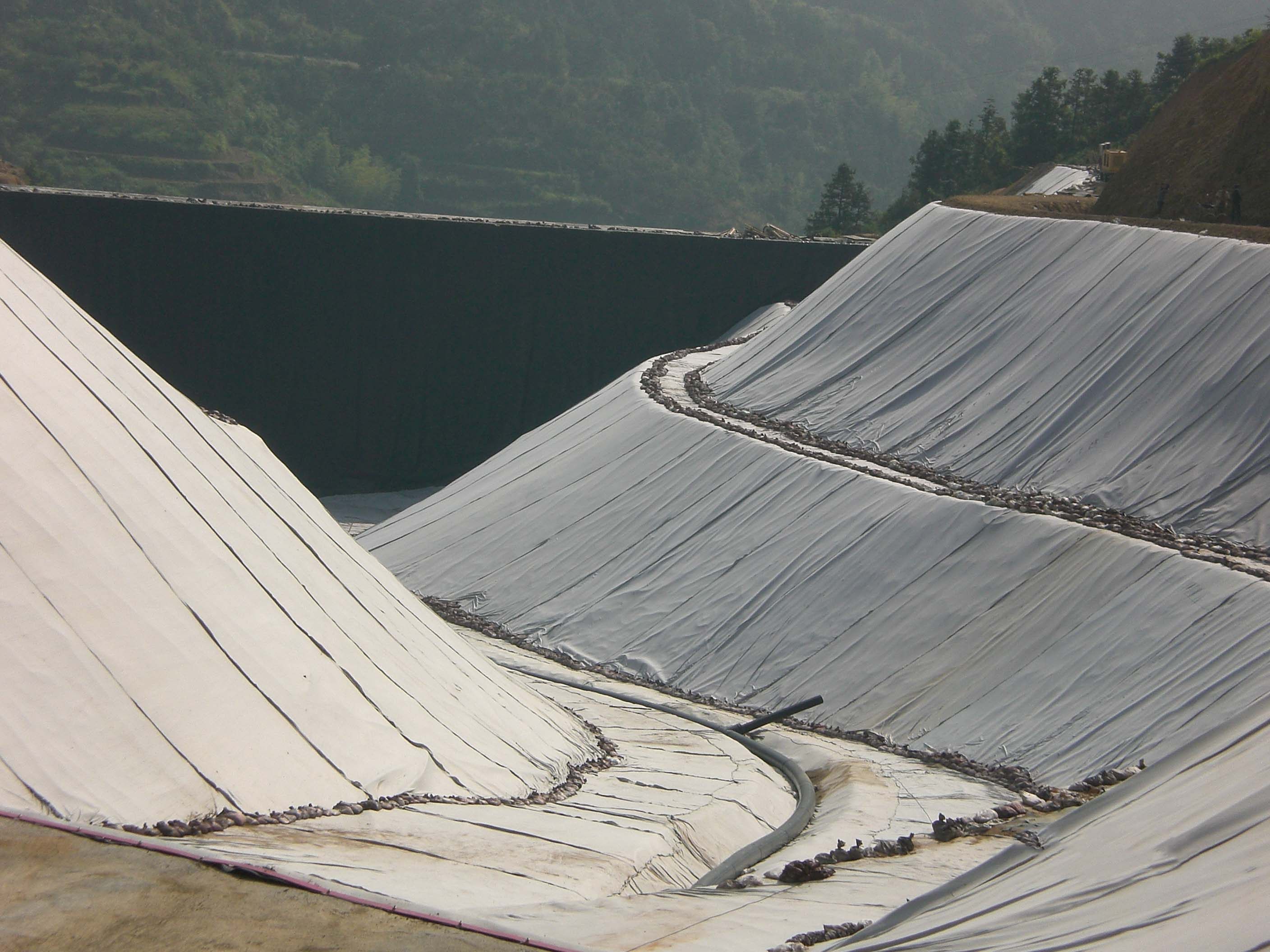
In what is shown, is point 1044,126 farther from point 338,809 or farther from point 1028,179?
point 338,809

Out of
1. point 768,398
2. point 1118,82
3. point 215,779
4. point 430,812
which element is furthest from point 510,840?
point 1118,82

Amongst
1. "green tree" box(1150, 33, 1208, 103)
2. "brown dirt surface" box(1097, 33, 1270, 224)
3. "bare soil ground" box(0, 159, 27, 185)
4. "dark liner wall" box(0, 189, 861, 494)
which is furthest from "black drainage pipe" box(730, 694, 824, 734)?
"green tree" box(1150, 33, 1208, 103)

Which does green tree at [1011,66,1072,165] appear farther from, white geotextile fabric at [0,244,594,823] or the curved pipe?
white geotextile fabric at [0,244,594,823]

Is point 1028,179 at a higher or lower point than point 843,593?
higher

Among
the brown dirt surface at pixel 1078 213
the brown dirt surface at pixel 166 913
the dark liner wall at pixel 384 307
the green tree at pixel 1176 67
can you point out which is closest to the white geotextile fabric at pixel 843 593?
the brown dirt surface at pixel 1078 213

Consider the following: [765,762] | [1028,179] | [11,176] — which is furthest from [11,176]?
[765,762]

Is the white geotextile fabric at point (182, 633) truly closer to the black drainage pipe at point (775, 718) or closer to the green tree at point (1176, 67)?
the black drainage pipe at point (775, 718)

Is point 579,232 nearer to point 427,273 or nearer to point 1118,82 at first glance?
point 427,273
